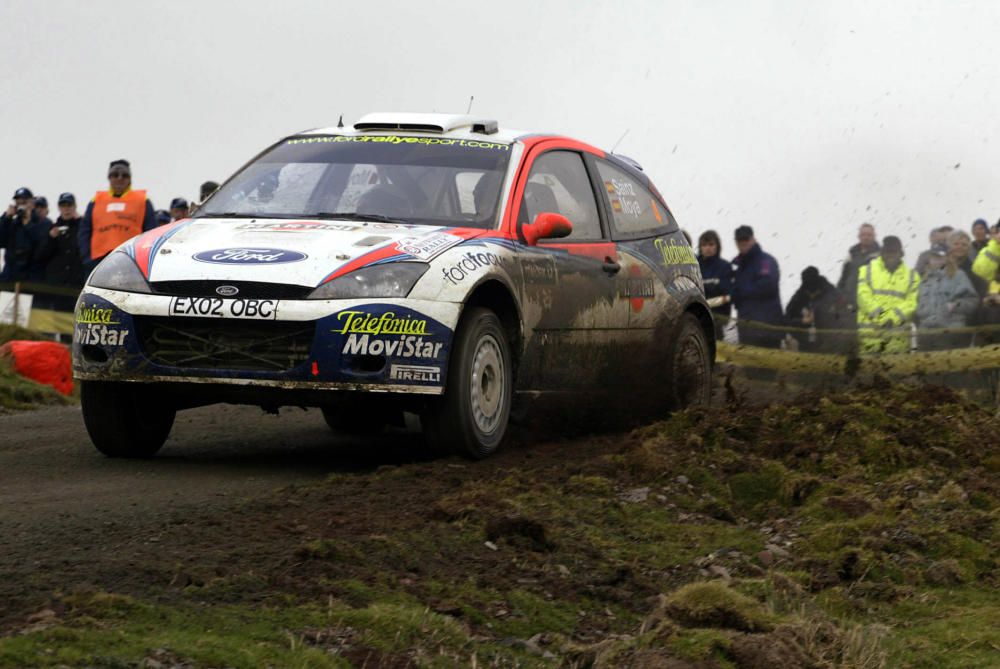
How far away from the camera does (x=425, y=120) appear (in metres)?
9.78

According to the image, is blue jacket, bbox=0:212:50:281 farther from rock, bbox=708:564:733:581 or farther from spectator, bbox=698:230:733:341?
rock, bbox=708:564:733:581

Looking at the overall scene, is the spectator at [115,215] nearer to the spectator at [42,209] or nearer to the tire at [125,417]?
the spectator at [42,209]

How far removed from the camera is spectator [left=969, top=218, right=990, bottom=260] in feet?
48.3

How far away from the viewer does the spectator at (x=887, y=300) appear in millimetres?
14289

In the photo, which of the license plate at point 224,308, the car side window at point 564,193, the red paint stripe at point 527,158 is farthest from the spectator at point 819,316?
the license plate at point 224,308

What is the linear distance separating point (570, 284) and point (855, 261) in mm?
6362

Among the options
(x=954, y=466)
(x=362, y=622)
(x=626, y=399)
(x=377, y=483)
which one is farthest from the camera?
(x=626, y=399)

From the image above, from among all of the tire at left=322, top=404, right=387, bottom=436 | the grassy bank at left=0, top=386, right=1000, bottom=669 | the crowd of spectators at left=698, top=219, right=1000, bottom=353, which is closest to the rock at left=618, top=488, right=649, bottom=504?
the grassy bank at left=0, top=386, right=1000, bottom=669

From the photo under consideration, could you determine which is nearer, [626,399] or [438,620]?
[438,620]

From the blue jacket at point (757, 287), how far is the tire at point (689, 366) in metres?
4.52

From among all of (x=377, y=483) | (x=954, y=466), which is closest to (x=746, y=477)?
(x=954, y=466)

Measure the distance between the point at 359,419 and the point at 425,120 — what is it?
186 centimetres

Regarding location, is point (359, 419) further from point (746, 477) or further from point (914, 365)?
point (914, 365)

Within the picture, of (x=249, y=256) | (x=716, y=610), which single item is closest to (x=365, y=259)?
(x=249, y=256)
